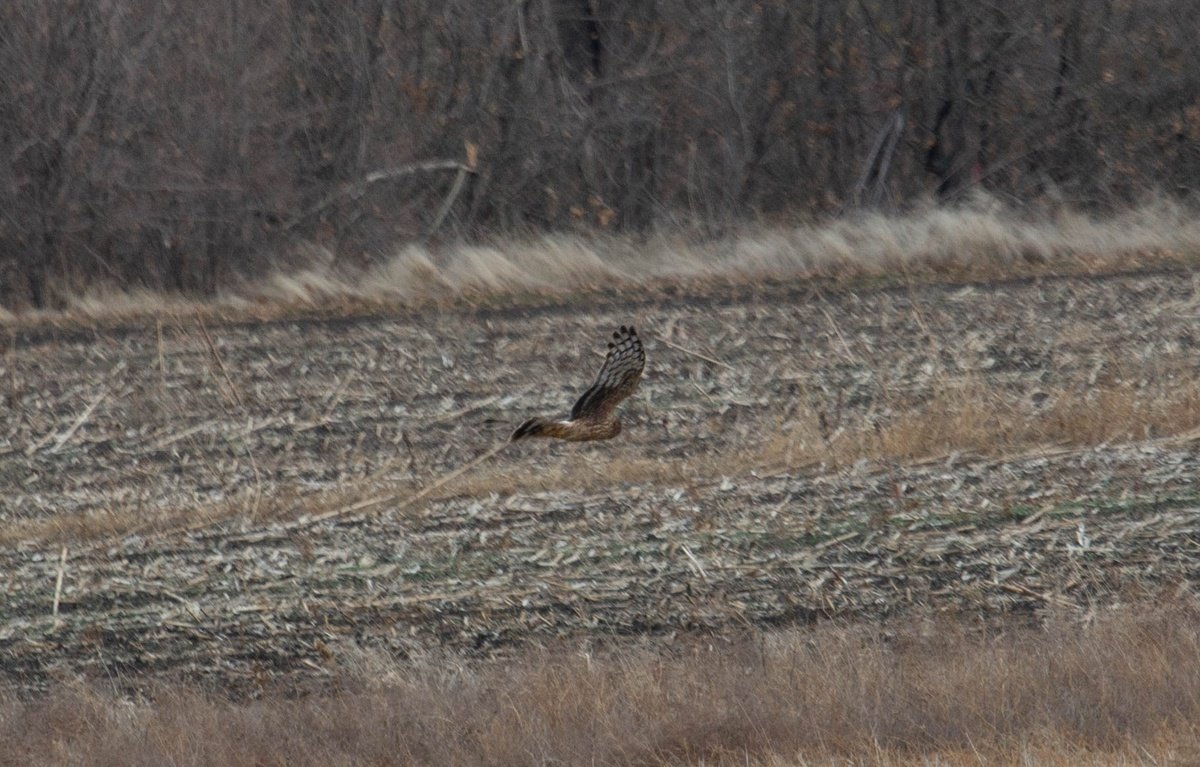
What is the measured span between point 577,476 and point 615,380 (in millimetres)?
5322

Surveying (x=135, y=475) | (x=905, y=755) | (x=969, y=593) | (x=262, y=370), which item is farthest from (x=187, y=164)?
(x=905, y=755)

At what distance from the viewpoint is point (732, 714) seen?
19.8 feet

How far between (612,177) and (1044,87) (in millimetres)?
4393

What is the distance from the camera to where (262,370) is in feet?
41.6

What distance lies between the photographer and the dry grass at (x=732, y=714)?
582 centimetres

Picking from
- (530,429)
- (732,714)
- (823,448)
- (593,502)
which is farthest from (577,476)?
(530,429)

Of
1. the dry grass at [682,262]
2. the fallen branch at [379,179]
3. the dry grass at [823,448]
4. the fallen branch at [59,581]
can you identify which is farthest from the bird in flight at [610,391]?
the fallen branch at [379,179]

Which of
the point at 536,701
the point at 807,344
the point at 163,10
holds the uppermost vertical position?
the point at 163,10

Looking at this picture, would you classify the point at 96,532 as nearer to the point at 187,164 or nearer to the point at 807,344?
the point at 807,344

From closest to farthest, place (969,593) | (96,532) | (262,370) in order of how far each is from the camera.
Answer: (969,593), (96,532), (262,370)

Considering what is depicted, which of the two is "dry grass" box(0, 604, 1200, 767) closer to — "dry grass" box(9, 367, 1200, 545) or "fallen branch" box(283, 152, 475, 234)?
"dry grass" box(9, 367, 1200, 545)

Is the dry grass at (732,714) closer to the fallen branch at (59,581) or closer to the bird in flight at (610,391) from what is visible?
the bird in flight at (610,391)

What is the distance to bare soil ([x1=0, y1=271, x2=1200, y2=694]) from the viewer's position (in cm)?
815

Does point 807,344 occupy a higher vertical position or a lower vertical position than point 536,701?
lower
